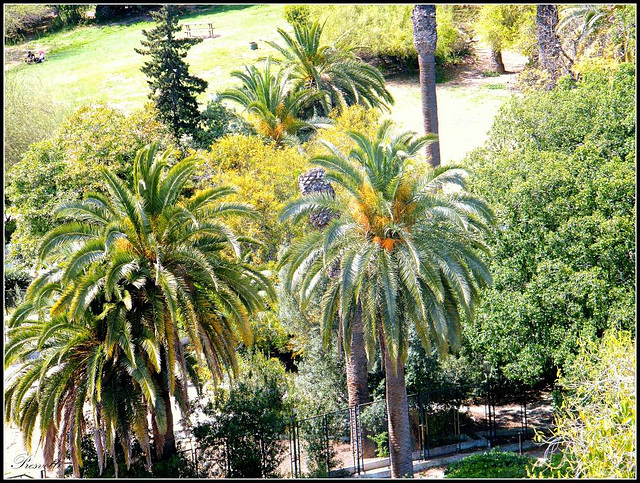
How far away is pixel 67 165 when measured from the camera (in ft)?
87.0

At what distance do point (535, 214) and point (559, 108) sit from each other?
442 cm

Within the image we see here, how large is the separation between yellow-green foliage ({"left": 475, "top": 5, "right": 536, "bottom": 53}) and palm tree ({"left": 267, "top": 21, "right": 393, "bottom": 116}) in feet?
41.9

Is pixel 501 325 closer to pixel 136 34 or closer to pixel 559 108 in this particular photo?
pixel 559 108

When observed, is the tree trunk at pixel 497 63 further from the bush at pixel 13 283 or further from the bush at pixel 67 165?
the bush at pixel 13 283

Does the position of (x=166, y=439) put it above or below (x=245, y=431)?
above

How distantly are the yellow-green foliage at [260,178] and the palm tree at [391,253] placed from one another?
669cm

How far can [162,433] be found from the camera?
48.9ft

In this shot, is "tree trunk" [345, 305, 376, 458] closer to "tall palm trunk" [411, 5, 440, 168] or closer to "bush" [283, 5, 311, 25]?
→ "tall palm trunk" [411, 5, 440, 168]

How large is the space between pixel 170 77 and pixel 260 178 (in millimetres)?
10758

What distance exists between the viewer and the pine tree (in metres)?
32.2

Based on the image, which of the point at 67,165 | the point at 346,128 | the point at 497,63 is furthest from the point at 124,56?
the point at 346,128

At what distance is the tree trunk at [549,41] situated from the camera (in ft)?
102

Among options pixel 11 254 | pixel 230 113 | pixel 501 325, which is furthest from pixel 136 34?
pixel 501 325

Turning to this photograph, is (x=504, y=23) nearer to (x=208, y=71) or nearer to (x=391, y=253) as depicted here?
(x=208, y=71)
